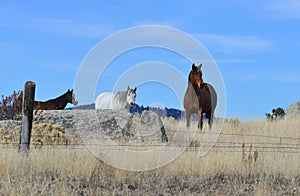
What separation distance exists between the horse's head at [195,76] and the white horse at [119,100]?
2.50 meters

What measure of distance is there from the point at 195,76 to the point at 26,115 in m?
8.16

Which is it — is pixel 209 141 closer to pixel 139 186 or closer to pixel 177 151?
pixel 177 151

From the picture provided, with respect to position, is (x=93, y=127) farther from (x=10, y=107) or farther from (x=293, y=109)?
(x=293, y=109)

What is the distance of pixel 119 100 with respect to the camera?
22250 millimetres

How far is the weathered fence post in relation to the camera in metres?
11.6

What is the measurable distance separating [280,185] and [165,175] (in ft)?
7.26

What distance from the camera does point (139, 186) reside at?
9.66 meters

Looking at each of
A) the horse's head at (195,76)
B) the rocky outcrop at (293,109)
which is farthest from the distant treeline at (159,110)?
the rocky outcrop at (293,109)

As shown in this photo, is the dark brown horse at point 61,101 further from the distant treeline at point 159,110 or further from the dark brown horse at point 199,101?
the dark brown horse at point 199,101

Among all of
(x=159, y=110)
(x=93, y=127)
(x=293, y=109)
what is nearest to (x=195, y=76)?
(x=159, y=110)

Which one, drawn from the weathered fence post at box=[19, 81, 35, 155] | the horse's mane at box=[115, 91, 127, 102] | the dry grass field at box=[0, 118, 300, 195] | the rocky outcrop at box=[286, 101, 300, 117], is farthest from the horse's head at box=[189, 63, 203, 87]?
the rocky outcrop at box=[286, 101, 300, 117]

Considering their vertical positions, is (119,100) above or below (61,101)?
below

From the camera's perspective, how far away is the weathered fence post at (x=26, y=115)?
38.2ft

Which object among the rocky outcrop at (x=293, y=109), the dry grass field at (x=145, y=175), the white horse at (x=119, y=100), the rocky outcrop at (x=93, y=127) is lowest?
the dry grass field at (x=145, y=175)
